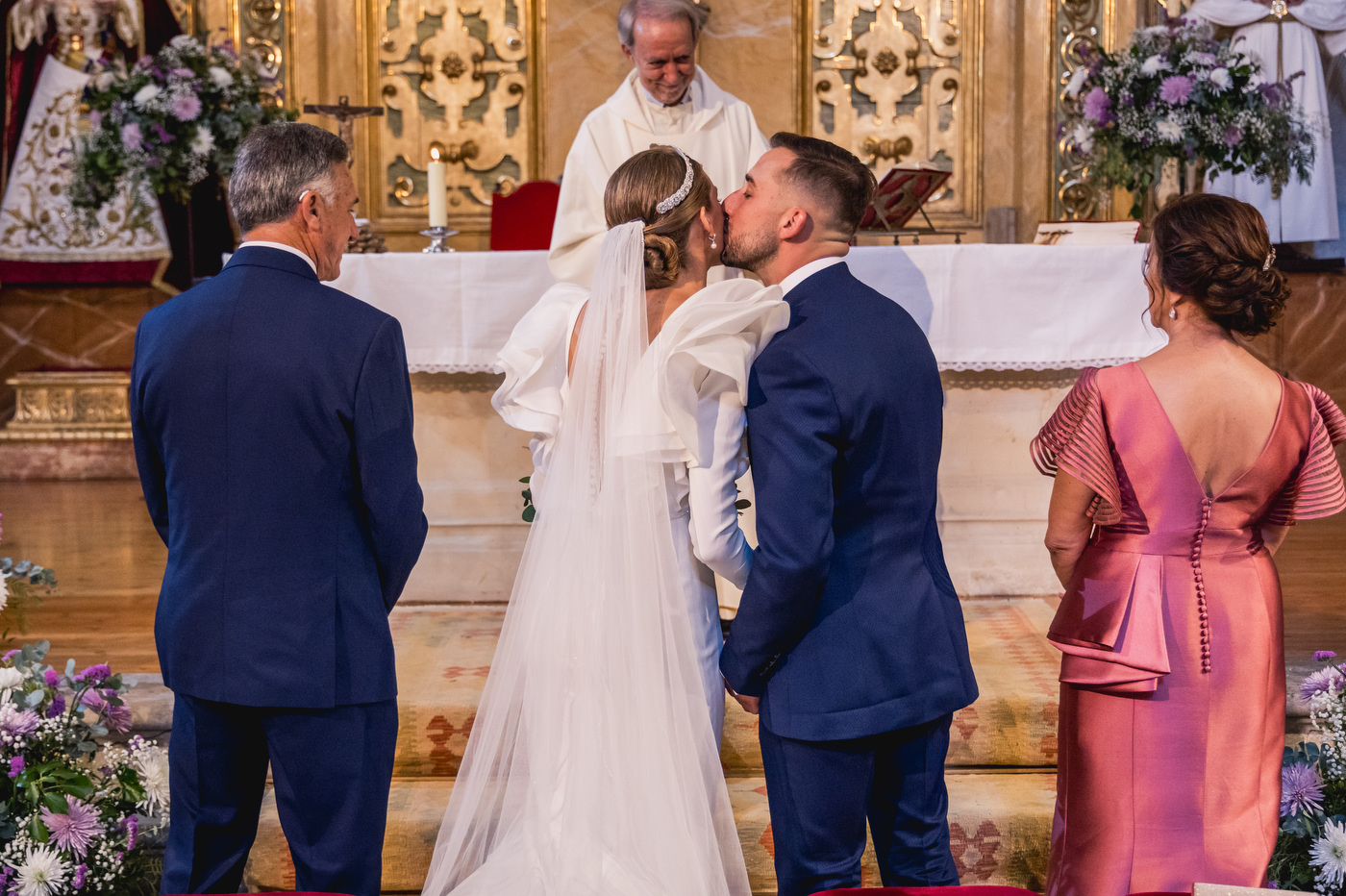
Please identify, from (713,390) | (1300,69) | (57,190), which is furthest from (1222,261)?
(57,190)

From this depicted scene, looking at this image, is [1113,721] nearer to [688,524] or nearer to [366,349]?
[688,524]

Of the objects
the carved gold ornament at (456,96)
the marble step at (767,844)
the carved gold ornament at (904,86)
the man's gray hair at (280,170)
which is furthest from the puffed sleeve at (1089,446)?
the carved gold ornament at (456,96)

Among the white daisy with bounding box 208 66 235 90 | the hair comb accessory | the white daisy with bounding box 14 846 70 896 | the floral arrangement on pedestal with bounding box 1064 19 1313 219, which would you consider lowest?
the white daisy with bounding box 14 846 70 896

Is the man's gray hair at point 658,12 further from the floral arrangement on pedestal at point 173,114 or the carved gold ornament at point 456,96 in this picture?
the carved gold ornament at point 456,96

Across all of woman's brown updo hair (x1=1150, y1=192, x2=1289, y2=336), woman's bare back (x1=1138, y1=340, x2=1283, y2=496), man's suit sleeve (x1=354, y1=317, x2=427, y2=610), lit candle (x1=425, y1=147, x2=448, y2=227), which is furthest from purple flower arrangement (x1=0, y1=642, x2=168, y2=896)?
woman's brown updo hair (x1=1150, y1=192, x2=1289, y2=336)

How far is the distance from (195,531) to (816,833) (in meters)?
1.17

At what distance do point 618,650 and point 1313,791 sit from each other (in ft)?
5.73

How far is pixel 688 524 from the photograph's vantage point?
2289 mm

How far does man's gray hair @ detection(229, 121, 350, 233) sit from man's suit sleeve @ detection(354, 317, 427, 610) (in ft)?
0.89

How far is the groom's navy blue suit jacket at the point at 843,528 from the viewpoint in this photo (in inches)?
78.1

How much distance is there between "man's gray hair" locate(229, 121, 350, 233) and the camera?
7.06 feet

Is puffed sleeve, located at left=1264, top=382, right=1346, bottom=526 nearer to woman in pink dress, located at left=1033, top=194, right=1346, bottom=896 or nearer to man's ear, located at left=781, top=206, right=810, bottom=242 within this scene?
woman in pink dress, located at left=1033, top=194, right=1346, bottom=896

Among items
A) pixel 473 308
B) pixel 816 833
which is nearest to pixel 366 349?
pixel 816 833

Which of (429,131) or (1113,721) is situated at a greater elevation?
A: (429,131)
